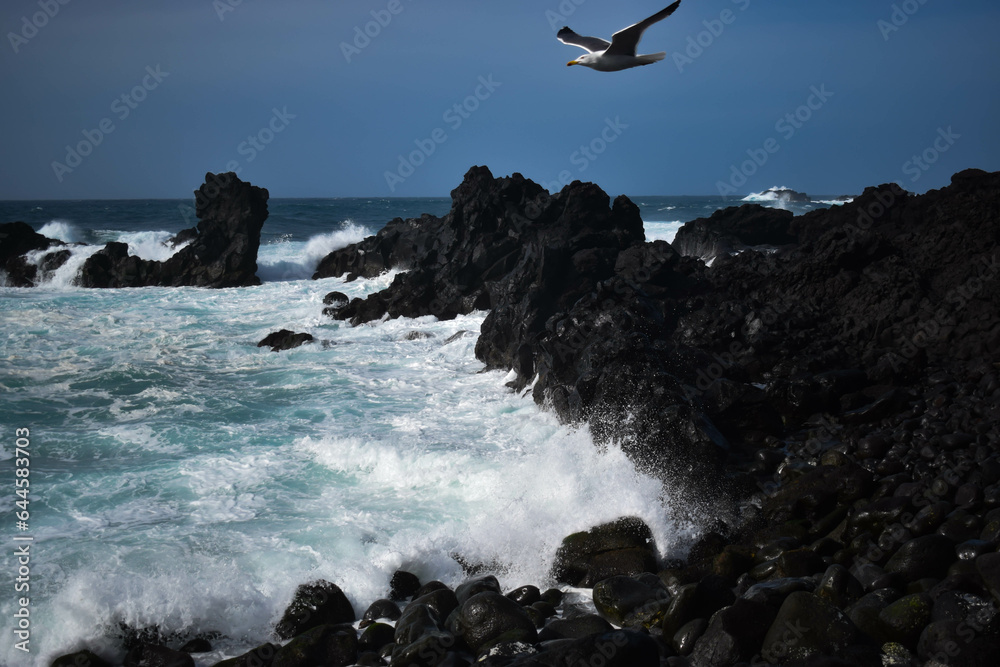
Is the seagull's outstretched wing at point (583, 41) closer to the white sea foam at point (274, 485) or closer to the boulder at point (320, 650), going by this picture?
the white sea foam at point (274, 485)

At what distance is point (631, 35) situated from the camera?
24.8 feet

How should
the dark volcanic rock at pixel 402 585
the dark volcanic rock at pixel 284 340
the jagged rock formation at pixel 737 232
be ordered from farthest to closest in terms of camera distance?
the jagged rock formation at pixel 737 232
the dark volcanic rock at pixel 284 340
the dark volcanic rock at pixel 402 585

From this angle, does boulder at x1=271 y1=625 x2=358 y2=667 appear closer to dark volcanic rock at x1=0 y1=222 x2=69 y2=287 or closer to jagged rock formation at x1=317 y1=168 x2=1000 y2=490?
jagged rock formation at x1=317 y1=168 x2=1000 y2=490

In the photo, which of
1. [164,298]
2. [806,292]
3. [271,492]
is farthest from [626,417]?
[164,298]

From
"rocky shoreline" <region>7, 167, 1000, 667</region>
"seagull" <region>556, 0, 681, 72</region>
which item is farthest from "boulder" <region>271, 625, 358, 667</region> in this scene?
"seagull" <region>556, 0, 681, 72</region>

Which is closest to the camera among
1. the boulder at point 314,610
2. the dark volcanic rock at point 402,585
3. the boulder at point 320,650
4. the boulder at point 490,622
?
the boulder at point 490,622

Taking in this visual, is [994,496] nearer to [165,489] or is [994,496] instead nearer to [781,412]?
[781,412]

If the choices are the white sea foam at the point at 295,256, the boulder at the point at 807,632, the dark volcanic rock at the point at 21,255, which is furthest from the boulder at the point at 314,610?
the dark volcanic rock at the point at 21,255

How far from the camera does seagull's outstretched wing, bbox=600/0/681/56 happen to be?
694 cm

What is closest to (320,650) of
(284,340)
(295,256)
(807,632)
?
(807,632)

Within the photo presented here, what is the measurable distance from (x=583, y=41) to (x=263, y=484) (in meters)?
7.05

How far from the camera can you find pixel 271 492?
30.5 ft

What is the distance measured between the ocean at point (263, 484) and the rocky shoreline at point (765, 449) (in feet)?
1.44

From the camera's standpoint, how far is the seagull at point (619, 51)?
7.32m
